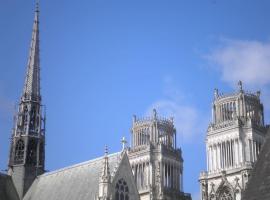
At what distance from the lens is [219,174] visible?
7544 centimetres

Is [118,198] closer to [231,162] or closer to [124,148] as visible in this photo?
[124,148]

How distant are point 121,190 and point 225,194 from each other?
36457mm

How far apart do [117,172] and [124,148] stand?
2.06 m

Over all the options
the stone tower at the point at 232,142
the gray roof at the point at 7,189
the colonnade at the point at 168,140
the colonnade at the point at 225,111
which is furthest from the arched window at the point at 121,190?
the colonnade at the point at 168,140

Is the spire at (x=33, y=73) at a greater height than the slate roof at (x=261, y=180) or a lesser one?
greater

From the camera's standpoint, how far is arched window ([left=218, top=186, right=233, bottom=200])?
7269 cm

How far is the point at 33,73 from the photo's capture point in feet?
182

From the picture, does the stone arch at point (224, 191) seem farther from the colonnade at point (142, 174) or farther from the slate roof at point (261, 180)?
the slate roof at point (261, 180)

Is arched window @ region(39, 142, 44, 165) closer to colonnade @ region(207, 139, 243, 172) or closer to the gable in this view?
the gable

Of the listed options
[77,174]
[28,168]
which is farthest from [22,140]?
[77,174]

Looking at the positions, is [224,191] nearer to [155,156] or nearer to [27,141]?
[155,156]

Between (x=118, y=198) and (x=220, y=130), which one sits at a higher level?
(x=220, y=130)

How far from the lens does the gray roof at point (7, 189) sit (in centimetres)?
4758

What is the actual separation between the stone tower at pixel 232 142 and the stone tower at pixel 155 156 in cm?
613
